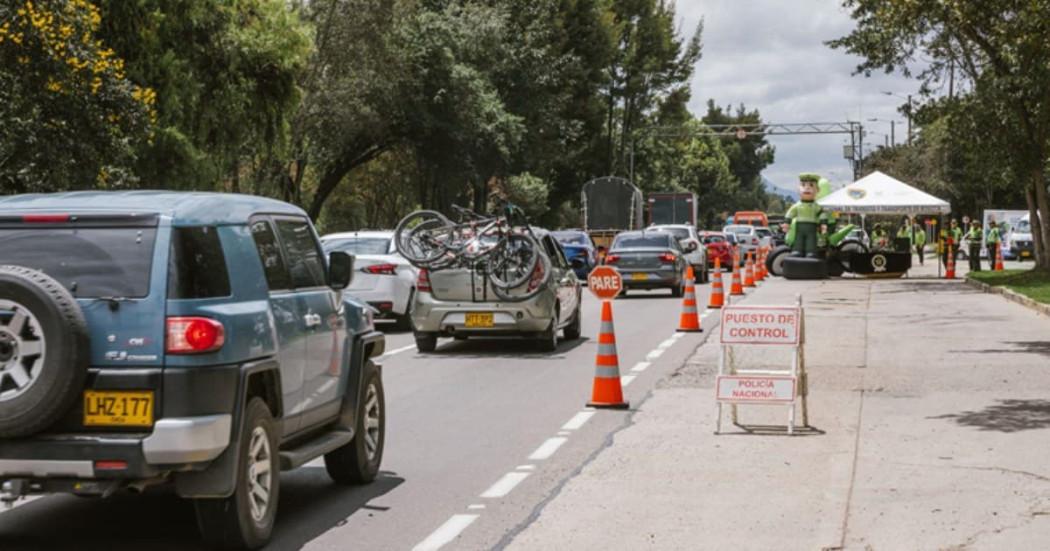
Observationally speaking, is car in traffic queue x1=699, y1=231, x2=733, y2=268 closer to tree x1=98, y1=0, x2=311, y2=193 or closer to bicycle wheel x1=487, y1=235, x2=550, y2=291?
tree x1=98, y1=0, x2=311, y2=193

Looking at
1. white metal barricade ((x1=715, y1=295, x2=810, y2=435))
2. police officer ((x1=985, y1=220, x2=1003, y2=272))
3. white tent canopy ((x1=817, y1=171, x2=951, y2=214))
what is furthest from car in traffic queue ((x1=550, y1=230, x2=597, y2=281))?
white metal barricade ((x1=715, y1=295, x2=810, y2=435))

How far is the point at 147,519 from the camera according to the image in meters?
8.41

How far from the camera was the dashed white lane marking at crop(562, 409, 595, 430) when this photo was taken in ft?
40.6

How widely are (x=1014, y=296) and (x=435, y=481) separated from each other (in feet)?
78.4

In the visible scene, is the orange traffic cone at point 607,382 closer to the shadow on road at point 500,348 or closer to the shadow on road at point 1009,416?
→ the shadow on road at point 1009,416

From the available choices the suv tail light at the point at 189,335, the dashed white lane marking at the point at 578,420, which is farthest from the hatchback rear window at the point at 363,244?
the suv tail light at the point at 189,335

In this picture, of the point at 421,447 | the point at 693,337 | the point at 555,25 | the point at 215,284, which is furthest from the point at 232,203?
the point at 555,25

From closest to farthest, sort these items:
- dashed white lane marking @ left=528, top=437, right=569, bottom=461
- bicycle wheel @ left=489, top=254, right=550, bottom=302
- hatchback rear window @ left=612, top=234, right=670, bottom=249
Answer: dashed white lane marking @ left=528, top=437, right=569, bottom=461 → bicycle wheel @ left=489, top=254, right=550, bottom=302 → hatchback rear window @ left=612, top=234, right=670, bottom=249

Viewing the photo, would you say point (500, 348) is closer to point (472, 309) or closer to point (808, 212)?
point (472, 309)

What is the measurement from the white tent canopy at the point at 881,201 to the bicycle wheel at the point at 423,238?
1002 inches

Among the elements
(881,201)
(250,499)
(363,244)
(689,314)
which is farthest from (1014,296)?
(250,499)

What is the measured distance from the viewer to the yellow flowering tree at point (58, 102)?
2262 centimetres

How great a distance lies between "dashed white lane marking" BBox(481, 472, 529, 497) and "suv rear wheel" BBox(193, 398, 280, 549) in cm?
190

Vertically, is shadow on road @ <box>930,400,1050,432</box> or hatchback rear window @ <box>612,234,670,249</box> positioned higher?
hatchback rear window @ <box>612,234,670,249</box>
